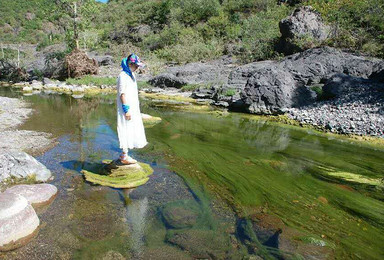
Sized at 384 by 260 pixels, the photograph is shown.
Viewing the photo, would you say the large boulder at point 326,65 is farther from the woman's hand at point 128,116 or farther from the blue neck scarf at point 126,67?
the woman's hand at point 128,116

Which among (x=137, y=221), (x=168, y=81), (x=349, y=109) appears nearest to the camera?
(x=137, y=221)

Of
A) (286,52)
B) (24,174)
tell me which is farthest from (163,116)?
(286,52)

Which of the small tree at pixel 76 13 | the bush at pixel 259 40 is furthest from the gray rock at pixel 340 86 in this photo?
the small tree at pixel 76 13

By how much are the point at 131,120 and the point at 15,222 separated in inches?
86.8

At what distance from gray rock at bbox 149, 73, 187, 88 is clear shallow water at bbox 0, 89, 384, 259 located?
11183 millimetres

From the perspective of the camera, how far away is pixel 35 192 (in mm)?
3672

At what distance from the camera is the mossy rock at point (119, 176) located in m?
4.35

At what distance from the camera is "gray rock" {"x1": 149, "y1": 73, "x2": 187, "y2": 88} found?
60.4 ft

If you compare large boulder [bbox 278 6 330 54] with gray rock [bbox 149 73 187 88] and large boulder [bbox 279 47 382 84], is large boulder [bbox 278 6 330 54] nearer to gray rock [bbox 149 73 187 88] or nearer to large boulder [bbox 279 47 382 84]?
large boulder [bbox 279 47 382 84]

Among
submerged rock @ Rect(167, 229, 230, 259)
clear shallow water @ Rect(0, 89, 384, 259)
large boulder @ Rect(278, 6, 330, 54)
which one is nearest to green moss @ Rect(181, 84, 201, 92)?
large boulder @ Rect(278, 6, 330, 54)

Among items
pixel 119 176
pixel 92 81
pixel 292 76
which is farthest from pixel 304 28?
pixel 119 176

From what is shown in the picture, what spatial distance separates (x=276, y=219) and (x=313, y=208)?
0.73 metres

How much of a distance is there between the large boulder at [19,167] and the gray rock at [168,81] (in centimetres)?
1440

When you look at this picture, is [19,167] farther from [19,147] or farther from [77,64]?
[77,64]
